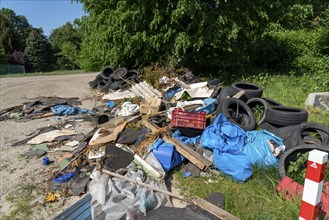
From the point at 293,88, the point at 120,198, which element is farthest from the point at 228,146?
the point at 293,88

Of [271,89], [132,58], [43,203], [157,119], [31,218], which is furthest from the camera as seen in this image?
[132,58]

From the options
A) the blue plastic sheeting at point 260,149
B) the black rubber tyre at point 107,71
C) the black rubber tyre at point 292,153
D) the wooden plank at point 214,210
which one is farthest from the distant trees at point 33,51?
the wooden plank at point 214,210

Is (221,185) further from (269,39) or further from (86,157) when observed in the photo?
(269,39)

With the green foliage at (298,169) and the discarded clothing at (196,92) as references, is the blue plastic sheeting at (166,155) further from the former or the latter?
the discarded clothing at (196,92)

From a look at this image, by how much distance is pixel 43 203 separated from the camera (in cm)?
343

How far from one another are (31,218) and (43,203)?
0.28m

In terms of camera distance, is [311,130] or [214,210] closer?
[214,210]

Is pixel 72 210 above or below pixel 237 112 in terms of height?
below

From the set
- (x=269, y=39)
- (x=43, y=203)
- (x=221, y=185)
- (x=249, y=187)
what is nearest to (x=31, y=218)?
(x=43, y=203)

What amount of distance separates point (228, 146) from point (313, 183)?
193 centimetres

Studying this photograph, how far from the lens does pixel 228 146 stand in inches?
169

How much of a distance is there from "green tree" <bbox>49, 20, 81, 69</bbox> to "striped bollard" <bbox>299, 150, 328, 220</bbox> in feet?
125

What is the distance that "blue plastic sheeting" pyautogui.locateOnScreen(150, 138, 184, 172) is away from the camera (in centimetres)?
411

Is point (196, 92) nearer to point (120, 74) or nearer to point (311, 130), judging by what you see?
point (311, 130)
